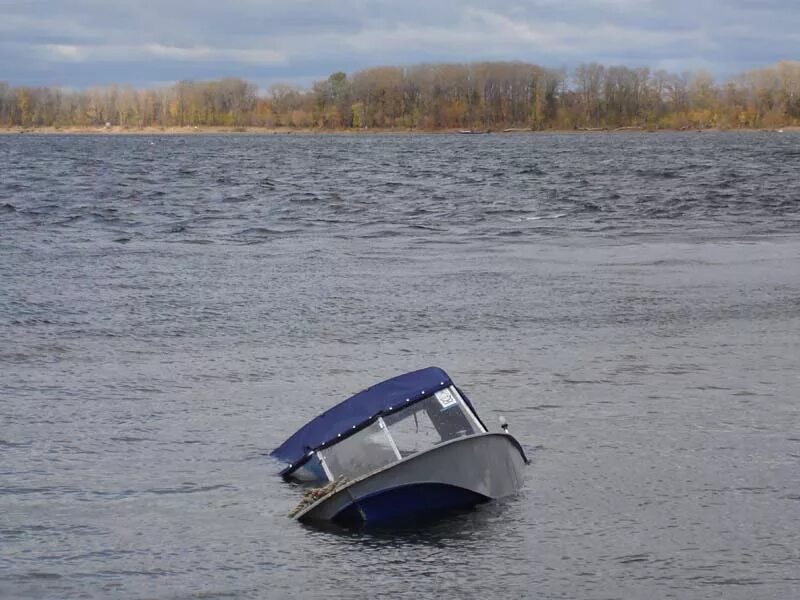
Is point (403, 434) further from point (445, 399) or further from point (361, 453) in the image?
point (445, 399)

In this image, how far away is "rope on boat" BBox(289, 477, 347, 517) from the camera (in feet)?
49.0

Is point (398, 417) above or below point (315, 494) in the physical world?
above

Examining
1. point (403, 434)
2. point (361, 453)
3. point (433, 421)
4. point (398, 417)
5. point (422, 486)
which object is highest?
point (398, 417)

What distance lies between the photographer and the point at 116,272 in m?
35.3

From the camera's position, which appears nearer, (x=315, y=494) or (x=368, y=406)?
(x=315, y=494)

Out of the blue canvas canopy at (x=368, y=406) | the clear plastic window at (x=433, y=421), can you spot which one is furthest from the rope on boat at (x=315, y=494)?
the clear plastic window at (x=433, y=421)

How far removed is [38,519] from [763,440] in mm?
10053

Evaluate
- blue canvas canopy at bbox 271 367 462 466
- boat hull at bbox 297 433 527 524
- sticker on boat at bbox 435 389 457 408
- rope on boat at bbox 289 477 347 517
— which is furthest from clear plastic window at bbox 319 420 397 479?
sticker on boat at bbox 435 389 457 408

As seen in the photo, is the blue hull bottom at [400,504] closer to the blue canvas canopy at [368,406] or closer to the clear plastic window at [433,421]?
the clear plastic window at [433,421]

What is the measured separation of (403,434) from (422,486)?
0.81 m

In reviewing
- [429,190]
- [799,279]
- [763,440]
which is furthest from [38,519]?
[429,190]

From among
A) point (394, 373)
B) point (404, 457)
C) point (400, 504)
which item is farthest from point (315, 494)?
point (394, 373)

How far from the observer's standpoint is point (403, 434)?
15398 millimetres

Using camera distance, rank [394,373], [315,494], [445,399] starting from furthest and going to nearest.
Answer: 1. [394,373]
2. [445,399]
3. [315,494]
